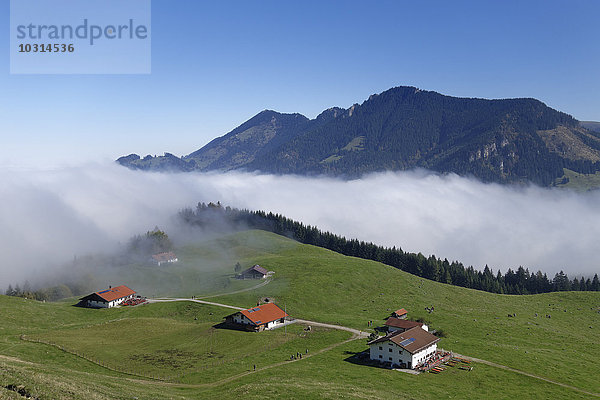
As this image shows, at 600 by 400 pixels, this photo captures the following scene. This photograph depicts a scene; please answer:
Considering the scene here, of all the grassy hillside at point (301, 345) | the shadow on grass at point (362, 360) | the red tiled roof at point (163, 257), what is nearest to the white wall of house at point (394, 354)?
the shadow on grass at point (362, 360)

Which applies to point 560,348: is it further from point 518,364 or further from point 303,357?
point 303,357

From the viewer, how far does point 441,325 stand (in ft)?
381

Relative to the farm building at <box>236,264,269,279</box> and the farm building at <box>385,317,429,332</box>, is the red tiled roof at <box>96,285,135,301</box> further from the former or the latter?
the farm building at <box>385,317,429,332</box>

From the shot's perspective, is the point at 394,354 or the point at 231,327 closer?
the point at 394,354

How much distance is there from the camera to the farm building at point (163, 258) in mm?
191125

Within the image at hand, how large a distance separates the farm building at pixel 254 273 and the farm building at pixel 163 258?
154 feet

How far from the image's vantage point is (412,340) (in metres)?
85.1

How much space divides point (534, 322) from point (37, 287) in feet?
574

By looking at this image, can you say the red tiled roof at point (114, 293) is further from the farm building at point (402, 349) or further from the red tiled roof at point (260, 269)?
the farm building at point (402, 349)

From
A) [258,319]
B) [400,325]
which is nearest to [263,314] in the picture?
[258,319]

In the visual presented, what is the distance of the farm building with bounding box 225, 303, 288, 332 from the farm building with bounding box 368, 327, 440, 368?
31.6 metres

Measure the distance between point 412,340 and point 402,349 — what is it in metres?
4.66

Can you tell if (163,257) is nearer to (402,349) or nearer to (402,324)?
(402,324)

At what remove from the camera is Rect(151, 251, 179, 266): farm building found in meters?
191
